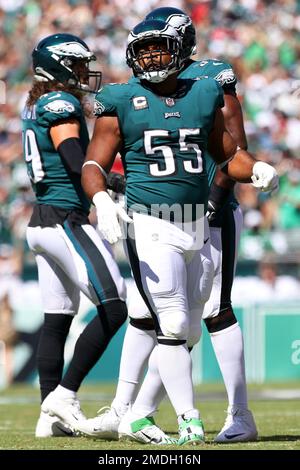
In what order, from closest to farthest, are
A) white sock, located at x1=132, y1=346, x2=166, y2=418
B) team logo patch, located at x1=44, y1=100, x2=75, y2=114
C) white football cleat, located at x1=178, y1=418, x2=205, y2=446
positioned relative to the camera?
white football cleat, located at x1=178, y1=418, x2=205, y2=446 < white sock, located at x1=132, y1=346, x2=166, y2=418 < team logo patch, located at x1=44, y1=100, x2=75, y2=114

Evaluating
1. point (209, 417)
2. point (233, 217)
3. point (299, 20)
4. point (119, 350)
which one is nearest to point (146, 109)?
point (233, 217)

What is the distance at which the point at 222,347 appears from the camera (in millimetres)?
5344

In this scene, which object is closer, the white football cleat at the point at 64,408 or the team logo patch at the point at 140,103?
the team logo patch at the point at 140,103

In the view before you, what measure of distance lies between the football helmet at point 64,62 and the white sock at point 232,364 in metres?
1.62

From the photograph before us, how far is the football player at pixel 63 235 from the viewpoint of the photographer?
565 cm

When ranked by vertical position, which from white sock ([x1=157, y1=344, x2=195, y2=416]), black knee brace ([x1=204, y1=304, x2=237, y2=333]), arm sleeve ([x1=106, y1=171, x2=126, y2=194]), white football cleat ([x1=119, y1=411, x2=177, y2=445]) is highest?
arm sleeve ([x1=106, y1=171, x2=126, y2=194])

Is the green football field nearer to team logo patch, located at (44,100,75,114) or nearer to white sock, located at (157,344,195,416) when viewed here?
white sock, located at (157,344,195,416)

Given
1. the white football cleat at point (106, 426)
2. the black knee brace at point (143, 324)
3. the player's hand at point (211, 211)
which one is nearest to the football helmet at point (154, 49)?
the player's hand at point (211, 211)

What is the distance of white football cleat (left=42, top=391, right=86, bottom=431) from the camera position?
5.53 m

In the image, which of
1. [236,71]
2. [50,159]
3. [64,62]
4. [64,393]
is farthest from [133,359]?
[236,71]

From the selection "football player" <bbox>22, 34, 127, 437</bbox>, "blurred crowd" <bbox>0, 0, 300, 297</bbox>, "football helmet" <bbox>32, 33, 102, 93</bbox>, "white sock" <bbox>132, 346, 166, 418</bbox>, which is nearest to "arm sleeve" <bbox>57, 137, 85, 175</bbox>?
"football player" <bbox>22, 34, 127, 437</bbox>

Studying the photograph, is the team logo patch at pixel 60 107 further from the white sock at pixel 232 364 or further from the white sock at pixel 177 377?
the white sock at pixel 177 377

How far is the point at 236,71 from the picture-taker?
14164 millimetres

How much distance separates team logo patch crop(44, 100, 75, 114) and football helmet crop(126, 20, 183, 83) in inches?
40.0
